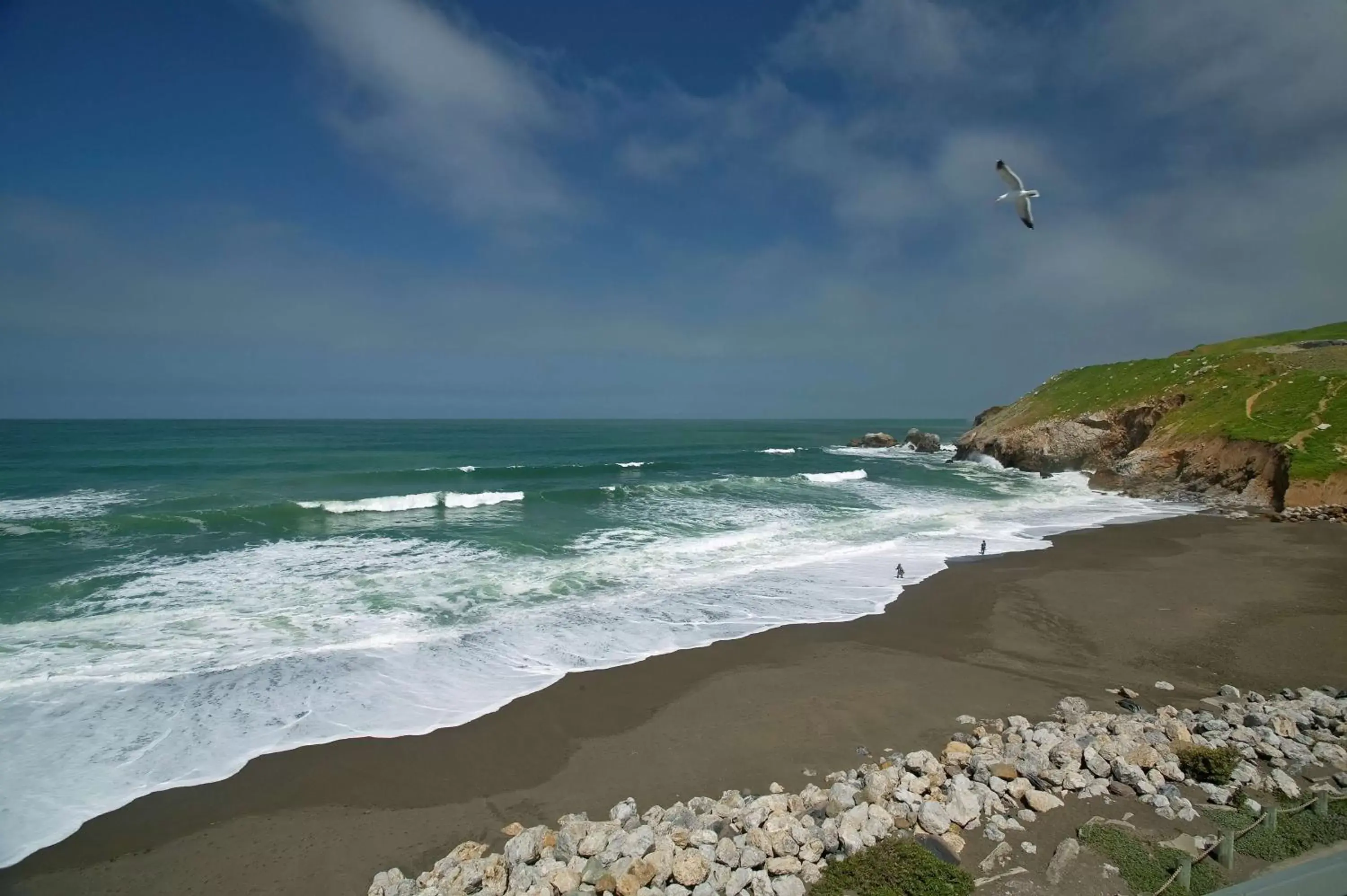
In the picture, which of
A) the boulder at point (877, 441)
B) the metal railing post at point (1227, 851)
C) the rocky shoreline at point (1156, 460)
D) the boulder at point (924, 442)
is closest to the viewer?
the metal railing post at point (1227, 851)

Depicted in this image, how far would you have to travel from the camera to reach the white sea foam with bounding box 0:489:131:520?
75.5ft

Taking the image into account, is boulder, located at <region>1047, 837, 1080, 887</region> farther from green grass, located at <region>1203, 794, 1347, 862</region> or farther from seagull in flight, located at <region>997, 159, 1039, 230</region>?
seagull in flight, located at <region>997, 159, 1039, 230</region>

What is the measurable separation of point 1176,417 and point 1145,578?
71.1 feet

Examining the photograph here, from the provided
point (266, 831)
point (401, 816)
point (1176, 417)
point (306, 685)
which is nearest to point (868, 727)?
point (401, 816)

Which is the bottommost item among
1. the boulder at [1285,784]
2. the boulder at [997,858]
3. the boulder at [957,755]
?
the boulder at [957,755]

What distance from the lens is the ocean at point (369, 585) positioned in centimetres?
866

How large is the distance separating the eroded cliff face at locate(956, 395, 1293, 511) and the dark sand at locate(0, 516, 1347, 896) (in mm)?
12672

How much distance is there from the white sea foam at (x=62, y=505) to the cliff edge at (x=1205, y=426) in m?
43.7

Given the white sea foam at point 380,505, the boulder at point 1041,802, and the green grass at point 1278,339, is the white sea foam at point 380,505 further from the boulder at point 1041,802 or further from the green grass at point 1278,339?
the green grass at point 1278,339

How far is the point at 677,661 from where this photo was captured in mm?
10836

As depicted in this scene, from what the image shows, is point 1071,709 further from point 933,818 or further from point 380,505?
point 380,505

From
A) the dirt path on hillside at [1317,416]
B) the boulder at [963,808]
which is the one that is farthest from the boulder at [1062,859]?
the dirt path on hillside at [1317,416]

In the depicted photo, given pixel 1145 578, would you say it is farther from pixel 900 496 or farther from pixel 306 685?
pixel 306 685

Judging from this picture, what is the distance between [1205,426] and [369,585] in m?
35.0
